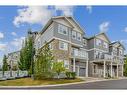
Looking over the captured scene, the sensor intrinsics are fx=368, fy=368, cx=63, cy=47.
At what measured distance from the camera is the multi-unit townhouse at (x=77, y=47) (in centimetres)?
1673

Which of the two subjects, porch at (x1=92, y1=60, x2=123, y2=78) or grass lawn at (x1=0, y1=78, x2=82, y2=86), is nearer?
grass lawn at (x1=0, y1=78, x2=82, y2=86)

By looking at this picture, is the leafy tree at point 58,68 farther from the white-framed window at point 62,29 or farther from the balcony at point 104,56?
the balcony at point 104,56

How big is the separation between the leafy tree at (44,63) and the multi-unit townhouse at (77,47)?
1.00 ft

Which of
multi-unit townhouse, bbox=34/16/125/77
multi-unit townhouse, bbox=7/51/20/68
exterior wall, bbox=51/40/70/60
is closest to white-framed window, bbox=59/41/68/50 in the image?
multi-unit townhouse, bbox=34/16/125/77

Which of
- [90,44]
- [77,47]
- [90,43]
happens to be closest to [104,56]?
[90,44]

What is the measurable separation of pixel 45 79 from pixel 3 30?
2.85 m

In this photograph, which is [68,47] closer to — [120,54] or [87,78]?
[87,78]

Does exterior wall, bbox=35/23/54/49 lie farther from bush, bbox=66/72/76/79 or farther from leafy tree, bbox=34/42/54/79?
bush, bbox=66/72/76/79

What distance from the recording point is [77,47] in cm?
1914

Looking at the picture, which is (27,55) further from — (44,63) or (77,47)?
(77,47)

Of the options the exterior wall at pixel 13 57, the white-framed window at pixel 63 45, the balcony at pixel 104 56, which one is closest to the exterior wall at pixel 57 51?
the white-framed window at pixel 63 45

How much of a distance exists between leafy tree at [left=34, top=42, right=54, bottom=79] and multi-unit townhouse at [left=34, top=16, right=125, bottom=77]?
12.0 inches

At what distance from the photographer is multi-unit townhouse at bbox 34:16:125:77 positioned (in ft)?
54.9
